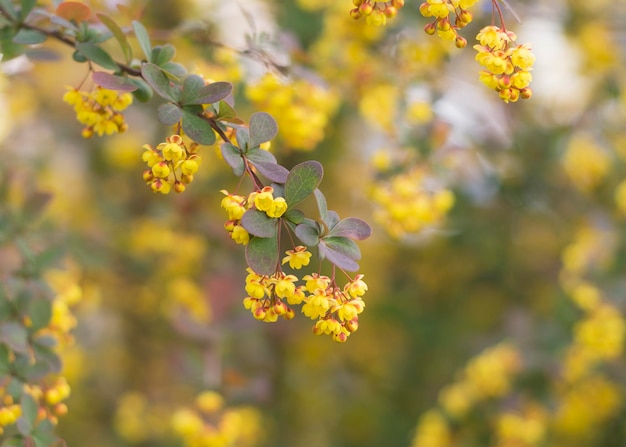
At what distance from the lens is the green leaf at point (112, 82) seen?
2.46 ft

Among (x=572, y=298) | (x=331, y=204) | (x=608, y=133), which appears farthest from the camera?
(x=331, y=204)

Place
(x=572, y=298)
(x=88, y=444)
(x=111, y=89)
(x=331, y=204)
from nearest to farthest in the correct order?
(x=111, y=89), (x=572, y=298), (x=88, y=444), (x=331, y=204)

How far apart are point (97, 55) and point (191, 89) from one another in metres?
0.14

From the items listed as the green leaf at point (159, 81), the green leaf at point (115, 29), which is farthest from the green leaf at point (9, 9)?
the green leaf at point (159, 81)

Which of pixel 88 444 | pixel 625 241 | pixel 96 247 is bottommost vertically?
pixel 88 444

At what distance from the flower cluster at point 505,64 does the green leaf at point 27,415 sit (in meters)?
0.65

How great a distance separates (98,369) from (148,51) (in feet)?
5.64

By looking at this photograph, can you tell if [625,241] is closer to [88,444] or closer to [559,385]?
[559,385]

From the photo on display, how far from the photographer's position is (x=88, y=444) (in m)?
2.05

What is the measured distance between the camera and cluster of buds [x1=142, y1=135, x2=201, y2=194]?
2.30 feet

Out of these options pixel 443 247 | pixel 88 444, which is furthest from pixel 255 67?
pixel 88 444

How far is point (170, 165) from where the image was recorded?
2.35 ft

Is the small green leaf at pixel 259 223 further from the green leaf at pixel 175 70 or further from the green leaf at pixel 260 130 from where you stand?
the green leaf at pixel 175 70

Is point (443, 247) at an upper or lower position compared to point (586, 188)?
lower
